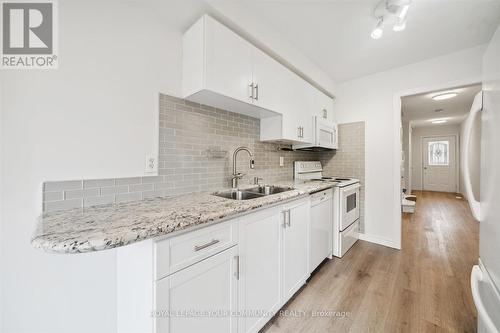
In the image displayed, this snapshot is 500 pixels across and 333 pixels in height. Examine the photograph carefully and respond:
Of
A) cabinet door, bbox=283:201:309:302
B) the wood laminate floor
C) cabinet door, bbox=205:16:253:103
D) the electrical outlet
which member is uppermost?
cabinet door, bbox=205:16:253:103

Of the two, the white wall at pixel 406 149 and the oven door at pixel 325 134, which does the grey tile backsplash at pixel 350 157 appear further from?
the white wall at pixel 406 149

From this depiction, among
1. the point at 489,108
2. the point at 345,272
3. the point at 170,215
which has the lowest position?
the point at 345,272

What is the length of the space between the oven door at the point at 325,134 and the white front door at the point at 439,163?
22.7 ft

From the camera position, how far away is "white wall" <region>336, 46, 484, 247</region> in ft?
7.69

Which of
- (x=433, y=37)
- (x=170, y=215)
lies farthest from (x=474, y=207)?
(x=433, y=37)

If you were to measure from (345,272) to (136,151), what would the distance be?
2257 millimetres

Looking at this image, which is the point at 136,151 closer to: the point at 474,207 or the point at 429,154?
the point at 474,207

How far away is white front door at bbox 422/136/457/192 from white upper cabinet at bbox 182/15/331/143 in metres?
7.96

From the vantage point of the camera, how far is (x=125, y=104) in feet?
3.92

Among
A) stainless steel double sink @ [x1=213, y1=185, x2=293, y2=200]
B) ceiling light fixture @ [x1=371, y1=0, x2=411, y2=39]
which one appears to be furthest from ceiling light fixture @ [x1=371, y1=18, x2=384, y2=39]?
stainless steel double sink @ [x1=213, y1=185, x2=293, y2=200]

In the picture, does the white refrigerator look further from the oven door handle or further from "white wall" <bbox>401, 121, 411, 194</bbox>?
"white wall" <bbox>401, 121, 411, 194</bbox>

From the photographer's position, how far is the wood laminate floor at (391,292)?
1359mm

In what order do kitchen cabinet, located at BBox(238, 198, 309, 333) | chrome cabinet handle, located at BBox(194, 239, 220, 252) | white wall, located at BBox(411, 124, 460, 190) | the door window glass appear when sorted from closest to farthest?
chrome cabinet handle, located at BBox(194, 239, 220, 252), kitchen cabinet, located at BBox(238, 198, 309, 333), the door window glass, white wall, located at BBox(411, 124, 460, 190)

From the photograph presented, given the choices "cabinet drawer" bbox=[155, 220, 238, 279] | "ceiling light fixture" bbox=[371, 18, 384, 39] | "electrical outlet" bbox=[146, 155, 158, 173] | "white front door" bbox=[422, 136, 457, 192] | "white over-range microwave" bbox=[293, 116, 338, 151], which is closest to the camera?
"cabinet drawer" bbox=[155, 220, 238, 279]
